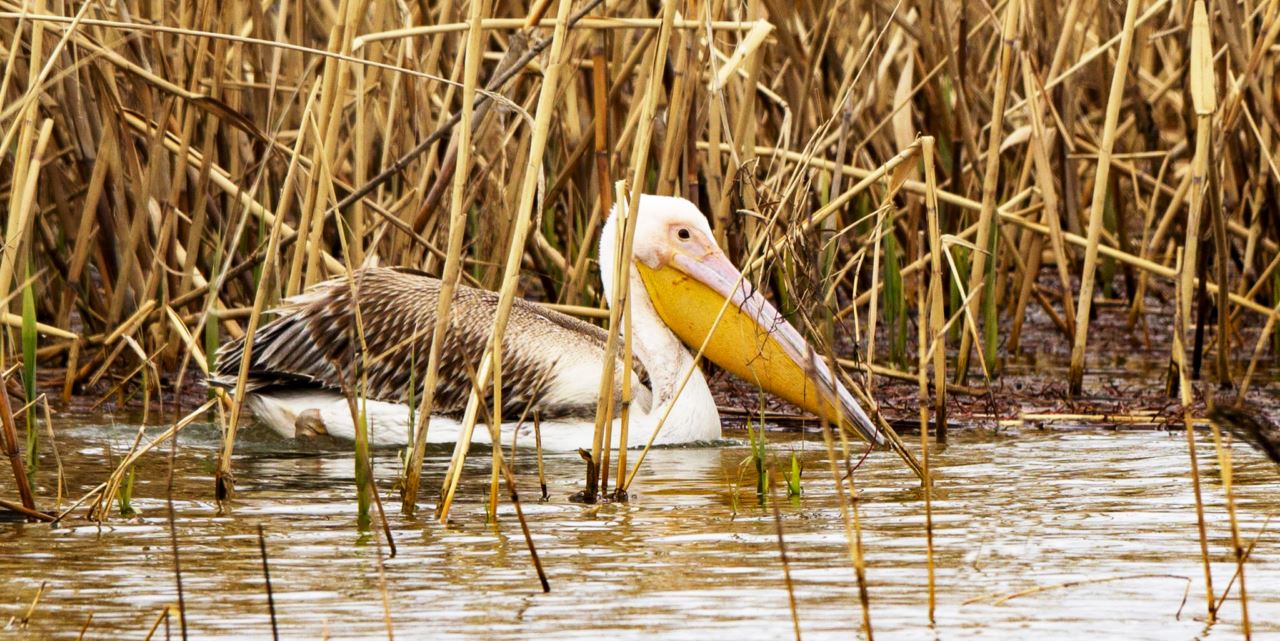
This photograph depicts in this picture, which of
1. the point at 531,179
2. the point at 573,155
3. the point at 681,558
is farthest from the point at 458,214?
the point at 573,155

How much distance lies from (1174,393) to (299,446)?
116 inches

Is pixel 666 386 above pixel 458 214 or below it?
below

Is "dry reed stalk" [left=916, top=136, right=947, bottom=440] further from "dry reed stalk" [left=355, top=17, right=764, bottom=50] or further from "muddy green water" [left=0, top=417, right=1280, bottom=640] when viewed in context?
"dry reed stalk" [left=355, top=17, right=764, bottom=50]

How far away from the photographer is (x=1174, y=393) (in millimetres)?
6738

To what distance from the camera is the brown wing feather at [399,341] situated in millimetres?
6645

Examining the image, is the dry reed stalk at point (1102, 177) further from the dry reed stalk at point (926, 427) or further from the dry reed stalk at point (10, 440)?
the dry reed stalk at point (10, 440)

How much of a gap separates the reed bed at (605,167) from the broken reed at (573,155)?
2 cm

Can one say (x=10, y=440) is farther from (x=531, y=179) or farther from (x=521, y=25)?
(x=521, y=25)

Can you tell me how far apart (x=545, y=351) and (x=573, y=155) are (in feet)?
2.64

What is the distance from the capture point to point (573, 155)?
7.02m

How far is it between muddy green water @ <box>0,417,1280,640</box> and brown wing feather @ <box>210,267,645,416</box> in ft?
3.17

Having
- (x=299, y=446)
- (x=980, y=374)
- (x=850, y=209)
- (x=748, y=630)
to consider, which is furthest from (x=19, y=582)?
(x=850, y=209)

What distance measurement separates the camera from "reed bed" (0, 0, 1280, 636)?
5.55 m

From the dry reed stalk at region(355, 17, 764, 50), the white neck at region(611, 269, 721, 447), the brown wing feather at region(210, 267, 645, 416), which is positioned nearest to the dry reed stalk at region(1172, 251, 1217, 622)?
the dry reed stalk at region(355, 17, 764, 50)
